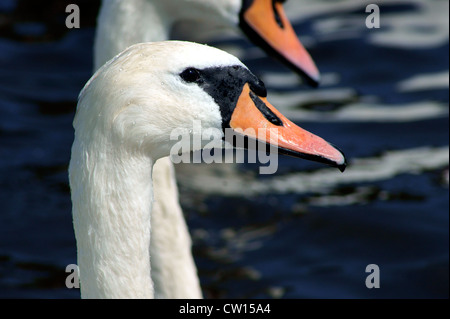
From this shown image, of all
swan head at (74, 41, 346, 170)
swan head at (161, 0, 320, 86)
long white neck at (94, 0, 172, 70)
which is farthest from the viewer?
swan head at (161, 0, 320, 86)

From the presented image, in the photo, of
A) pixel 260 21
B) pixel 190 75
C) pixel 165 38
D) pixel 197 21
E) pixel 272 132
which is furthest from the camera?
pixel 260 21

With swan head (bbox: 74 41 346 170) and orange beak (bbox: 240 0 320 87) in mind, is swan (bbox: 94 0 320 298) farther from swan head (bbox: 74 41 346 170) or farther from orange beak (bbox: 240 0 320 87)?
swan head (bbox: 74 41 346 170)

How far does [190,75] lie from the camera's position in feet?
10.4

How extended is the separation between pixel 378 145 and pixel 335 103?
895 millimetres

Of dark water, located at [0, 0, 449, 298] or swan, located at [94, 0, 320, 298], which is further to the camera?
dark water, located at [0, 0, 449, 298]

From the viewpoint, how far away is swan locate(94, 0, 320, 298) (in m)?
4.44

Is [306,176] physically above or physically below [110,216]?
above

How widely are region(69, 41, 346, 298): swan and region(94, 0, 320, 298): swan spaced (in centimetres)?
120

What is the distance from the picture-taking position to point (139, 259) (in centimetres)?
331

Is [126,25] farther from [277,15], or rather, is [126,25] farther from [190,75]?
[190,75]

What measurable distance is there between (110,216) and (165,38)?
1.61 m

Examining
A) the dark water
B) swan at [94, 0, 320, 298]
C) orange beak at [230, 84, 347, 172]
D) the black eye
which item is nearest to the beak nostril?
swan at [94, 0, 320, 298]

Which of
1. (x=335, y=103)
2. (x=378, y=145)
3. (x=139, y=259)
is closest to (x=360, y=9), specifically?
(x=335, y=103)

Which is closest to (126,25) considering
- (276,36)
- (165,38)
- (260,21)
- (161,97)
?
(165,38)
